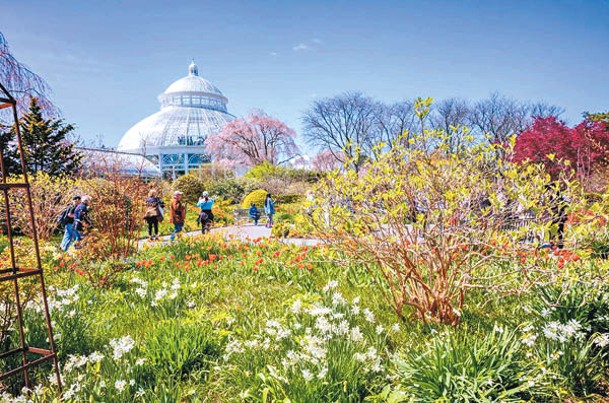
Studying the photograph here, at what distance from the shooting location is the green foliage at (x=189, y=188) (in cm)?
2198

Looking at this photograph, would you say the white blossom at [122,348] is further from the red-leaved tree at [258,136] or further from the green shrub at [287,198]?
the red-leaved tree at [258,136]

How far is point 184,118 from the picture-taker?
212 ft

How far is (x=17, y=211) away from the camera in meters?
11.6

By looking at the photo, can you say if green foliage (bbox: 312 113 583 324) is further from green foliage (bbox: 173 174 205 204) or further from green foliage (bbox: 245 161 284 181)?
green foliage (bbox: 245 161 284 181)

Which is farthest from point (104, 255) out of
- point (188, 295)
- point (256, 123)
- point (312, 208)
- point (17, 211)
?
point (256, 123)

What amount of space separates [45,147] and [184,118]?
50.0 metres

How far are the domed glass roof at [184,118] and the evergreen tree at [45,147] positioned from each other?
43.6 m

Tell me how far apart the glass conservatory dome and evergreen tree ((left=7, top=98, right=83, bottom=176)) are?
39271 mm

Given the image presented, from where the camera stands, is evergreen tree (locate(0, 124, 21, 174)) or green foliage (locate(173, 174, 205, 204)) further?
green foliage (locate(173, 174, 205, 204))

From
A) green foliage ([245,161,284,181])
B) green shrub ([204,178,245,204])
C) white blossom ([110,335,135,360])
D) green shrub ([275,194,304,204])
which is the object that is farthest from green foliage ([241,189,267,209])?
white blossom ([110,335,135,360])

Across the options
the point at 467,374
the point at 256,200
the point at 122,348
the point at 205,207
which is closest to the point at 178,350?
the point at 122,348

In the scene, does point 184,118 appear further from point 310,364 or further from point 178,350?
point 310,364

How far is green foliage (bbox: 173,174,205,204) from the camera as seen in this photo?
2198cm

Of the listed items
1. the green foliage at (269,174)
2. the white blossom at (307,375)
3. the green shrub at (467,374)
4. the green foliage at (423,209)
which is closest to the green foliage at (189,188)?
the green foliage at (269,174)
